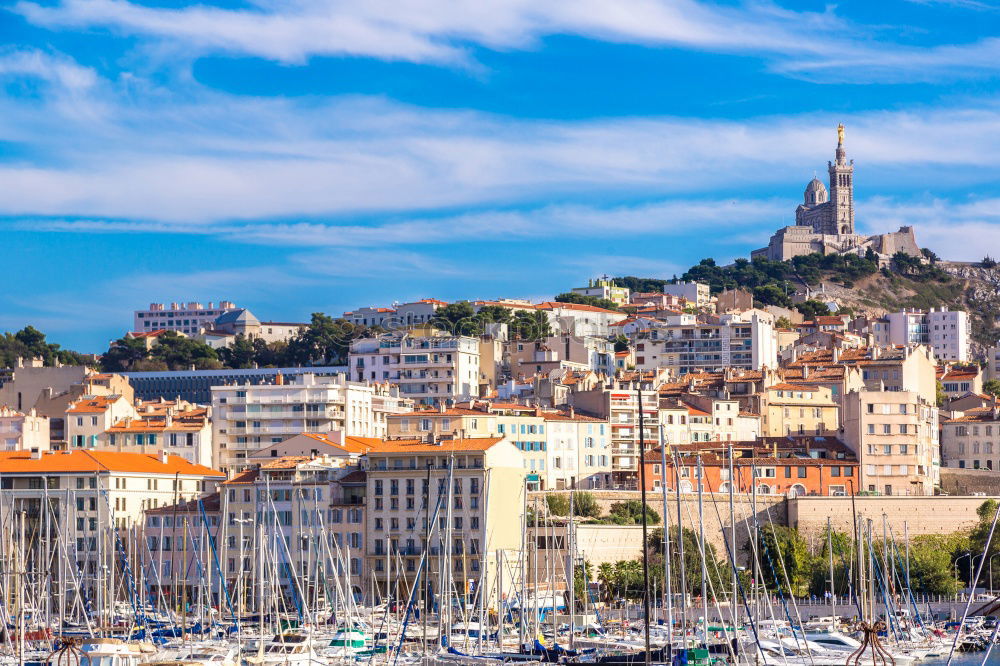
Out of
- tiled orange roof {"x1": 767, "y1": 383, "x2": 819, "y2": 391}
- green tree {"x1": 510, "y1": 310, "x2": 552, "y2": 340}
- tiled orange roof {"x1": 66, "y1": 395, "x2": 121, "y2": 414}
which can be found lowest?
tiled orange roof {"x1": 66, "y1": 395, "x2": 121, "y2": 414}

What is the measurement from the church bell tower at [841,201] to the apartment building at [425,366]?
93.1 metres

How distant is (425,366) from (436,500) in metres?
40.1

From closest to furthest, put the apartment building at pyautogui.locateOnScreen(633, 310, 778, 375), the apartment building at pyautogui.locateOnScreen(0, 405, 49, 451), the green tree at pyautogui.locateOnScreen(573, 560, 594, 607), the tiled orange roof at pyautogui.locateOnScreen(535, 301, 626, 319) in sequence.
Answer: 1. the green tree at pyautogui.locateOnScreen(573, 560, 594, 607)
2. the apartment building at pyautogui.locateOnScreen(0, 405, 49, 451)
3. the apartment building at pyautogui.locateOnScreen(633, 310, 778, 375)
4. the tiled orange roof at pyautogui.locateOnScreen(535, 301, 626, 319)

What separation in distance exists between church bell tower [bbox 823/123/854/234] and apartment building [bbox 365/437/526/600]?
5153 inches

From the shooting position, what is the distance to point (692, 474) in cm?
7738

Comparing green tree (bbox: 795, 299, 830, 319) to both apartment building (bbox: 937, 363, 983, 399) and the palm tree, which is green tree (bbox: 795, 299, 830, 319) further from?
the palm tree

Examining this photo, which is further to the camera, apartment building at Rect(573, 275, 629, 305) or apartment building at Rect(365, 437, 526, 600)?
apartment building at Rect(573, 275, 629, 305)

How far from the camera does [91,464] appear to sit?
241 feet

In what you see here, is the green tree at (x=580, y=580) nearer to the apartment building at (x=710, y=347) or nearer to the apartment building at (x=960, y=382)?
the apartment building at (x=710, y=347)

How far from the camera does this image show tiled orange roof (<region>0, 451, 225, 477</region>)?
239 feet

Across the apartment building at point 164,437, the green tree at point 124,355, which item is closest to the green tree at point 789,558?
the apartment building at point 164,437

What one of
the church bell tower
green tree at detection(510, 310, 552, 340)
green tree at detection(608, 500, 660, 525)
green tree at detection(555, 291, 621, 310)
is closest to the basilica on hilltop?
the church bell tower

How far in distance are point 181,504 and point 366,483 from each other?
8.05m

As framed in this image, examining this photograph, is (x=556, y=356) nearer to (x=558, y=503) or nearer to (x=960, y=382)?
(x=960, y=382)
